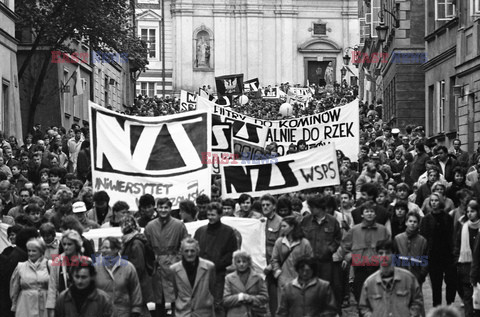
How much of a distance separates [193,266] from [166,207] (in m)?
1.54

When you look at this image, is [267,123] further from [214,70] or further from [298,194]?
[214,70]

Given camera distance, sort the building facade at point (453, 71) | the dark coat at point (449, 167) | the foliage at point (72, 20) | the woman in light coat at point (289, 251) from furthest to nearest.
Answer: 1. the foliage at point (72, 20)
2. the building facade at point (453, 71)
3. the dark coat at point (449, 167)
4. the woman in light coat at point (289, 251)

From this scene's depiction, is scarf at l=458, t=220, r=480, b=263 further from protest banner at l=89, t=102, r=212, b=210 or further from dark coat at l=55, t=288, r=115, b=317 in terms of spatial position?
dark coat at l=55, t=288, r=115, b=317

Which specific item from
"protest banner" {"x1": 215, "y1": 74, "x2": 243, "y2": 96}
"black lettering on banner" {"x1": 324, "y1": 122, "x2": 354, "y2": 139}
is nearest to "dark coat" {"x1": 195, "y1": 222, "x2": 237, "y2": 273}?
"black lettering on banner" {"x1": 324, "y1": 122, "x2": 354, "y2": 139}

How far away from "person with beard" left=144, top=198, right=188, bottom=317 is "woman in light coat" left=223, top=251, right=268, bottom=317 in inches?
62.0

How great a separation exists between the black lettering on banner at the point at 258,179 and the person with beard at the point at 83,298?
5.05 m

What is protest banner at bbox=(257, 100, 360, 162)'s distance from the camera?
21.7 meters

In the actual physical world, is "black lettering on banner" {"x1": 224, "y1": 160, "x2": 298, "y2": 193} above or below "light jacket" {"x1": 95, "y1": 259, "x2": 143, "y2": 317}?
above

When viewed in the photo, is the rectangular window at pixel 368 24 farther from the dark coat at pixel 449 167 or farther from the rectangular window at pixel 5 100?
the dark coat at pixel 449 167

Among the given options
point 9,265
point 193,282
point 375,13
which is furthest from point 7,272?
point 375,13

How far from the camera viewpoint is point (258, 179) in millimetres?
15984

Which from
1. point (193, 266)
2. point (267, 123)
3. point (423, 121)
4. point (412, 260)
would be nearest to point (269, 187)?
point (412, 260)

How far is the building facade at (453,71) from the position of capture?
2798cm

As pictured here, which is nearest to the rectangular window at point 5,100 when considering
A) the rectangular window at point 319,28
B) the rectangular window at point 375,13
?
the rectangular window at point 375,13
